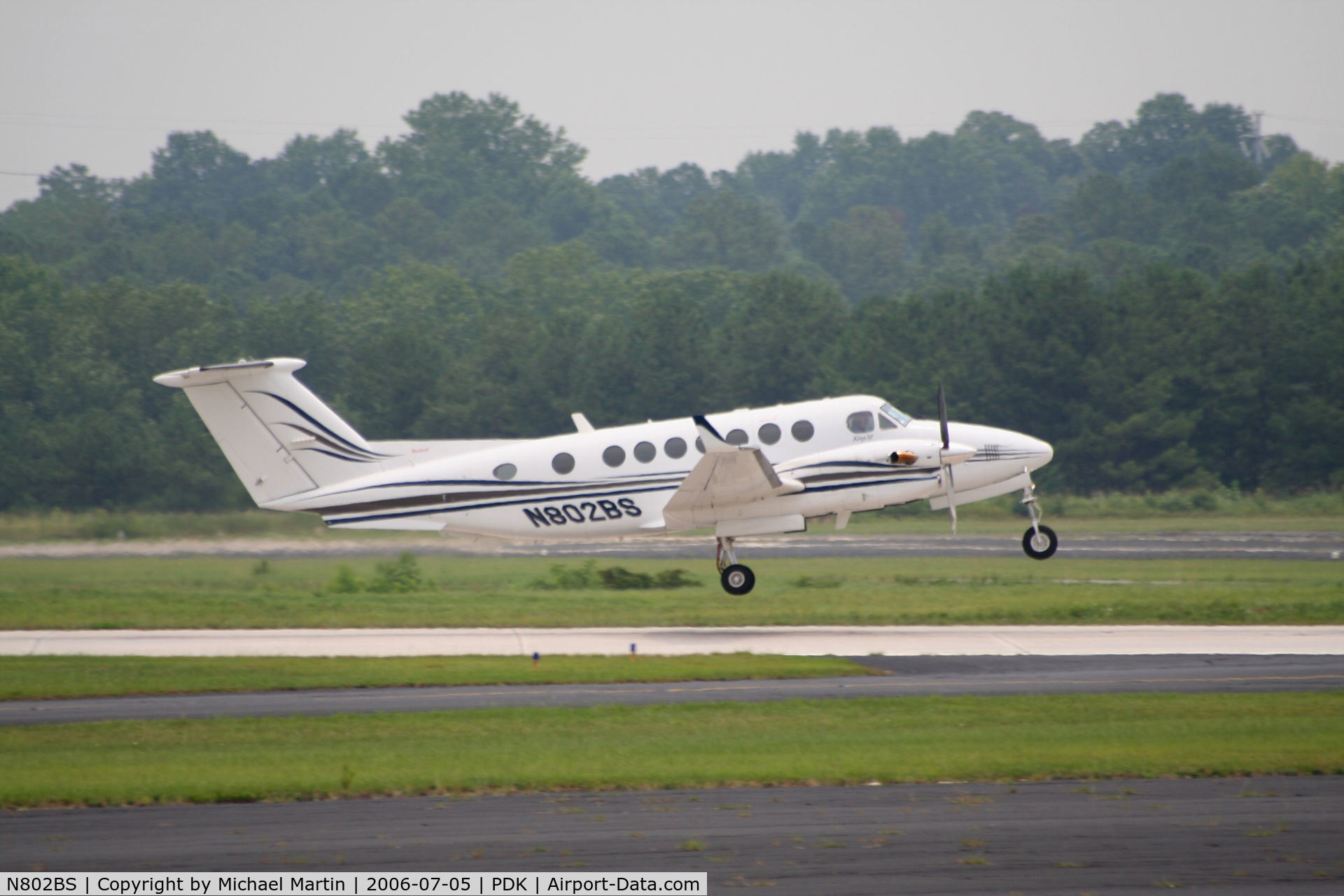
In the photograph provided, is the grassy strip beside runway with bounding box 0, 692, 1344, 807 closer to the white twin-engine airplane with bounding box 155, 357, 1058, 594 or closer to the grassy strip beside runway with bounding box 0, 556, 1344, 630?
the white twin-engine airplane with bounding box 155, 357, 1058, 594

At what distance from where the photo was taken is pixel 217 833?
12.1 metres

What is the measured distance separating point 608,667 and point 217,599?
11.7m

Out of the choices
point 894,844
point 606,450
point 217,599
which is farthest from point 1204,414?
point 894,844

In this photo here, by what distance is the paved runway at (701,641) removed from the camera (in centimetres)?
2270

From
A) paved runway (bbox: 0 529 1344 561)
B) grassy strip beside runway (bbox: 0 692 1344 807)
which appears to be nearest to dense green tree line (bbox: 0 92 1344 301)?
paved runway (bbox: 0 529 1344 561)

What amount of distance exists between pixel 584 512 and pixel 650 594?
5.69 metres

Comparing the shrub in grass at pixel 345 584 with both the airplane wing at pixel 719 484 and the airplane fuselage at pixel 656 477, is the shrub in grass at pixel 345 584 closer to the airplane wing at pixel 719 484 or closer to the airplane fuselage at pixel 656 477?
the airplane fuselage at pixel 656 477

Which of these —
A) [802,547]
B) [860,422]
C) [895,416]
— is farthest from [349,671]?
[802,547]

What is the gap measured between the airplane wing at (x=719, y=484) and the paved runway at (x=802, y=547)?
6244mm

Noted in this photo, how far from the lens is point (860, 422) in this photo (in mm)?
25594

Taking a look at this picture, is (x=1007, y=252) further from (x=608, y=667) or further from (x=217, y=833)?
(x=217, y=833)

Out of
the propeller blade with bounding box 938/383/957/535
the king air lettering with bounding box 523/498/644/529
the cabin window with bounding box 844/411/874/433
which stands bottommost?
the king air lettering with bounding box 523/498/644/529

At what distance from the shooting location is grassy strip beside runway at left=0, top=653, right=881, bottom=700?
20047 mm

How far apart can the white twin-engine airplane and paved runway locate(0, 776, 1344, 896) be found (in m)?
11.8
